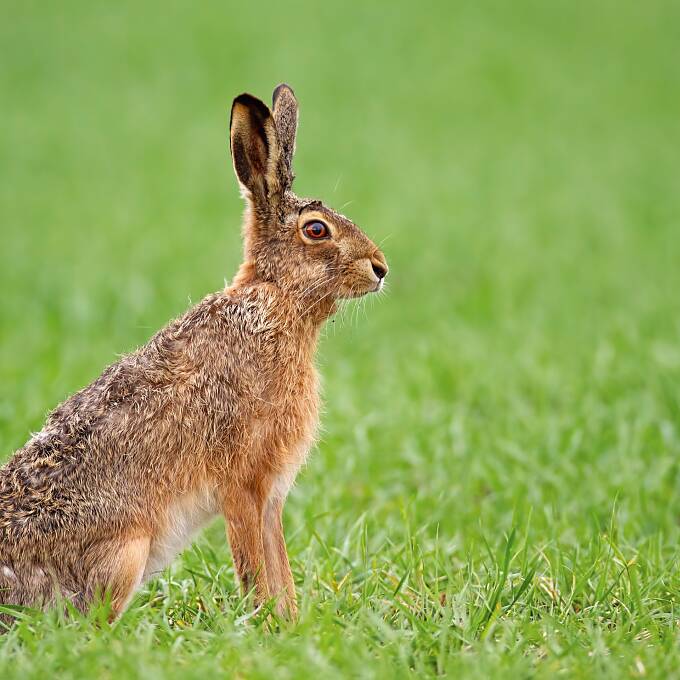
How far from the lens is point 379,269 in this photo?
4141 millimetres

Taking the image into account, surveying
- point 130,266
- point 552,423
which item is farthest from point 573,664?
point 130,266

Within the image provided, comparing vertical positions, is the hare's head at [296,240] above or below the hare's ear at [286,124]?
below

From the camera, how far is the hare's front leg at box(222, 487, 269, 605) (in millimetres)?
3775

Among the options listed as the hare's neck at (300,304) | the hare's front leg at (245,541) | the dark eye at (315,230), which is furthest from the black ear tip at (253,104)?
the hare's front leg at (245,541)

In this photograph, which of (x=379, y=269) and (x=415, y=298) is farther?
(x=415, y=298)

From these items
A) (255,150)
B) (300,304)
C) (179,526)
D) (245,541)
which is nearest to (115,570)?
(179,526)

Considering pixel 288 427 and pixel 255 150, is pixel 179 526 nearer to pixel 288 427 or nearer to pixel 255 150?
pixel 288 427

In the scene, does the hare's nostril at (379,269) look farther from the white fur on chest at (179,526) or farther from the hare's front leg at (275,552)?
the white fur on chest at (179,526)

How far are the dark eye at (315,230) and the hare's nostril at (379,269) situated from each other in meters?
0.21

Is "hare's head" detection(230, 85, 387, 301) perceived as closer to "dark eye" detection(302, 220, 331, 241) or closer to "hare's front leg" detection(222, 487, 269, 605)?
"dark eye" detection(302, 220, 331, 241)

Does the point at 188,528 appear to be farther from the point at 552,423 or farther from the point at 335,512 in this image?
the point at 552,423

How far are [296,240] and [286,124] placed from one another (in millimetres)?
487

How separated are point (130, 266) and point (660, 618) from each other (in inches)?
295

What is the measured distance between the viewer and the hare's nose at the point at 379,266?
4125 mm
